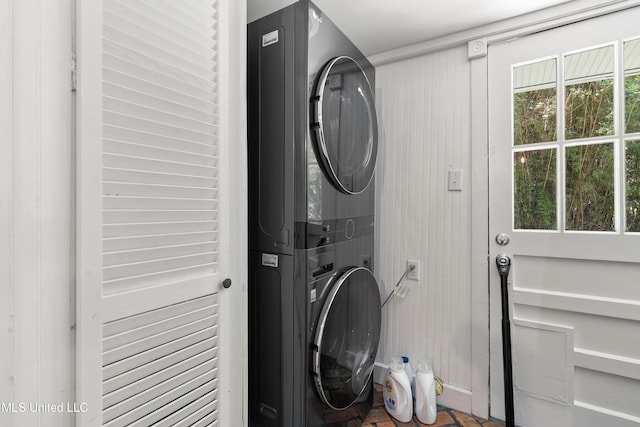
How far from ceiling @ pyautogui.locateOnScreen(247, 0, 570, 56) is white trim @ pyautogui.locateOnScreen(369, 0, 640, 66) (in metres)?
0.03

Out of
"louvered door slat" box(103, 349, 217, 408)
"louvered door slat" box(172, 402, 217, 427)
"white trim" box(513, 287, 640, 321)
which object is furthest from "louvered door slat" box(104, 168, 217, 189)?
"white trim" box(513, 287, 640, 321)

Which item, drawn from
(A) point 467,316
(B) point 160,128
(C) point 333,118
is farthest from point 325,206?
(A) point 467,316

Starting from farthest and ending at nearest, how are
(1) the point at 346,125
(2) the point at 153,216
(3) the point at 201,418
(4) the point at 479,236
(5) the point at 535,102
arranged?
1. (4) the point at 479,236
2. (5) the point at 535,102
3. (1) the point at 346,125
4. (3) the point at 201,418
5. (2) the point at 153,216

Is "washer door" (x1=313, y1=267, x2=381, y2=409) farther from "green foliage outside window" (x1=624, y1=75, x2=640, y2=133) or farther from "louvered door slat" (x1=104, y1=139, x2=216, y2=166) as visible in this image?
"green foliage outside window" (x1=624, y1=75, x2=640, y2=133)

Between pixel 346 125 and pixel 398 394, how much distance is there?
1.45 meters

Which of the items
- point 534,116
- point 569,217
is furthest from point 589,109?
point 569,217

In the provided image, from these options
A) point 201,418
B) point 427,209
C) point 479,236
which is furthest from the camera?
point 427,209

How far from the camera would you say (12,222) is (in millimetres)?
613

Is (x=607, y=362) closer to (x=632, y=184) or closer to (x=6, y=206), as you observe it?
(x=632, y=184)

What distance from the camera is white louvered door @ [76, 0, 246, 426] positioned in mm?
720

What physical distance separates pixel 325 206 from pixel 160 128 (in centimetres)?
67

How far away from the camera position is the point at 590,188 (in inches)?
58.9

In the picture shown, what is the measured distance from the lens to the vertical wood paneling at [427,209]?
1.78 m

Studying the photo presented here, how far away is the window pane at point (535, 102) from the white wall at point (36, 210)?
1.89 m
